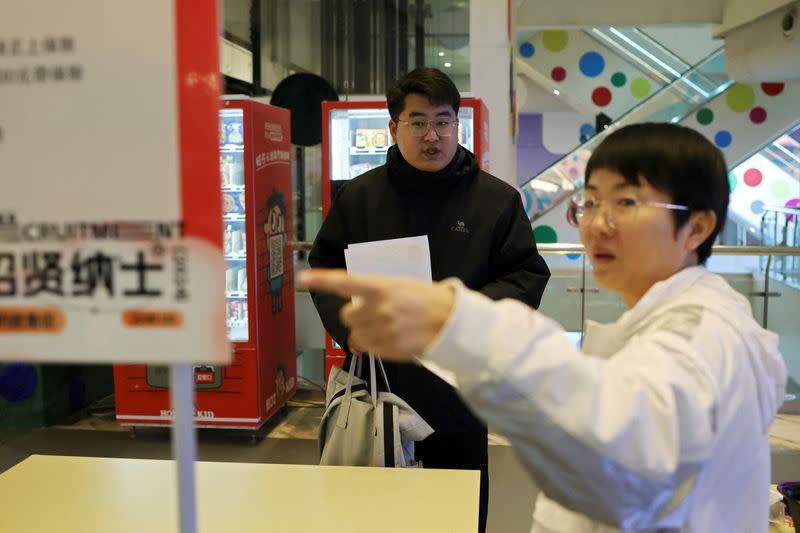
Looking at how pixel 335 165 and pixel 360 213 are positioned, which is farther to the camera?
pixel 335 165

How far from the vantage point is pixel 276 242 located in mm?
5145

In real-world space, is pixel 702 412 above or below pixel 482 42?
below

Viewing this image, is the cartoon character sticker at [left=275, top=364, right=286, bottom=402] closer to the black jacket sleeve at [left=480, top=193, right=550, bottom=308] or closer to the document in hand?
the black jacket sleeve at [left=480, top=193, right=550, bottom=308]

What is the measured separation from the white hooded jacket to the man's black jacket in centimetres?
138

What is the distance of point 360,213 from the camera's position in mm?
2559

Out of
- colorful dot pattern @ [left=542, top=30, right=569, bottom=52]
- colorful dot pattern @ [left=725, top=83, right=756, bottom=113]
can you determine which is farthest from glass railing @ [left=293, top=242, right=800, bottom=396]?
colorful dot pattern @ [left=542, top=30, right=569, bottom=52]

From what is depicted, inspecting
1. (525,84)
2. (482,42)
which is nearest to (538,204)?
(525,84)

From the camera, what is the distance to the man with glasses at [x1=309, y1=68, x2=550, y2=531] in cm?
244

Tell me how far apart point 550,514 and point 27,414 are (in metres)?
4.75

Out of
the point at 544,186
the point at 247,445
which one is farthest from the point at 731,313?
the point at 544,186

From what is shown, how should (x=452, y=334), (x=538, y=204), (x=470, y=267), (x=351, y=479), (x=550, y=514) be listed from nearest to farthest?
(x=452, y=334)
(x=550, y=514)
(x=351, y=479)
(x=470, y=267)
(x=538, y=204)

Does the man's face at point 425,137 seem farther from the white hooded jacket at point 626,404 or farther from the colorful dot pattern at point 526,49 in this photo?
the colorful dot pattern at point 526,49

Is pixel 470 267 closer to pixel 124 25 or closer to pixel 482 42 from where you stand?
pixel 124 25

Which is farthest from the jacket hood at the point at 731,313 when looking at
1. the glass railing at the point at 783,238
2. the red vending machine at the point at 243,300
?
the glass railing at the point at 783,238
